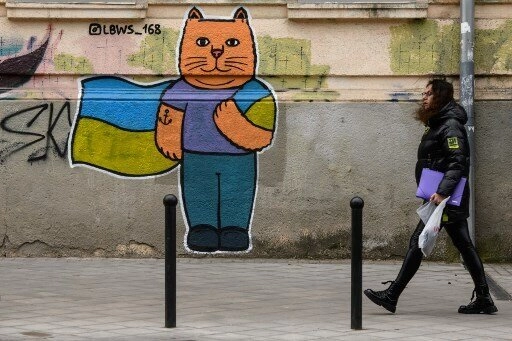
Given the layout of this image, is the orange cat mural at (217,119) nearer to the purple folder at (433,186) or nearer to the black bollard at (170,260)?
the purple folder at (433,186)

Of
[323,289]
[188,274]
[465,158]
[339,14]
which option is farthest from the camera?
→ [339,14]

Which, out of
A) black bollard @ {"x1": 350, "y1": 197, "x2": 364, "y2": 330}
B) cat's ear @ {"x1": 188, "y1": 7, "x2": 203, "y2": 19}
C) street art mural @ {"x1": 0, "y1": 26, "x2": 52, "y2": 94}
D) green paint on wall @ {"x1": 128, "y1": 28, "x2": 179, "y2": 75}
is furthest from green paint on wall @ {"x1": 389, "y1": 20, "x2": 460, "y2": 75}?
black bollard @ {"x1": 350, "y1": 197, "x2": 364, "y2": 330}

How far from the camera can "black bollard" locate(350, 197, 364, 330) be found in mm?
7746

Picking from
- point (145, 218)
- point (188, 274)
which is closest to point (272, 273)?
point (188, 274)

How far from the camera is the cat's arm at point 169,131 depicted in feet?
38.4

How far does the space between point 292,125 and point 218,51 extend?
1.04m

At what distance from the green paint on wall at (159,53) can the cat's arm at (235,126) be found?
Answer: 62 cm

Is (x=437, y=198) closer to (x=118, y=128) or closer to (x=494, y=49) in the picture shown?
(x=494, y=49)

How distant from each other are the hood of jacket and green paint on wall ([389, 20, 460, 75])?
9.77 feet

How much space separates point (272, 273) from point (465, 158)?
289cm

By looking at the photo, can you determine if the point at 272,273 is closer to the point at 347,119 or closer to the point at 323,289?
the point at 323,289

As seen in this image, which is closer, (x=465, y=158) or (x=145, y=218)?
(x=465, y=158)

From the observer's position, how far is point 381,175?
11.8 metres

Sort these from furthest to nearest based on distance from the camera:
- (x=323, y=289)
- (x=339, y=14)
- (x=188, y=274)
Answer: (x=339, y=14), (x=188, y=274), (x=323, y=289)
